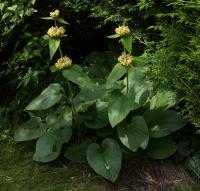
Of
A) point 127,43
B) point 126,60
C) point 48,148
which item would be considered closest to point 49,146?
point 48,148

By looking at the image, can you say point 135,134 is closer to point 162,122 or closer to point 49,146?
point 162,122

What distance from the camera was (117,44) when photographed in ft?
18.3

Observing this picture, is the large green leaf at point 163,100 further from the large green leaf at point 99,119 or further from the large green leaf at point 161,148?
the large green leaf at point 99,119

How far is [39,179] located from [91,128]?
25.4 inches

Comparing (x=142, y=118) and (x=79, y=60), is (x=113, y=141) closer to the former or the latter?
(x=142, y=118)

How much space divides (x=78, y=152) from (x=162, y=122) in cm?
78

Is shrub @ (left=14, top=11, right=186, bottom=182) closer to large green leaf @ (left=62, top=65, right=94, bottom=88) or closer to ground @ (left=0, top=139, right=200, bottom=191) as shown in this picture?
large green leaf @ (left=62, top=65, right=94, bottom=88)

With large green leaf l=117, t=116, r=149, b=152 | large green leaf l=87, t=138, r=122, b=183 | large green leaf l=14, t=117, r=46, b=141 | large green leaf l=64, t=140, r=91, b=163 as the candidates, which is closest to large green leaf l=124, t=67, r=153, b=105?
large green leaf l=117, t=116, r=149, b=152

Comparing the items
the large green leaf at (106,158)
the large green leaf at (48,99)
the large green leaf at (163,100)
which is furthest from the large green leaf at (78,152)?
the large green leaf at (163,100)

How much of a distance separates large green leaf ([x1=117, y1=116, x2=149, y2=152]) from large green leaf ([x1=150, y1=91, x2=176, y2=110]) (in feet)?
0.95

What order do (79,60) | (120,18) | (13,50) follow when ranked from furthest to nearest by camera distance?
(79,60) < (13,50) < (120,18)

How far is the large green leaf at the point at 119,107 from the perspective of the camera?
161 inches

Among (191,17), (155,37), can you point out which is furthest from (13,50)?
(191,17)

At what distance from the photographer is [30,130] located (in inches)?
185
